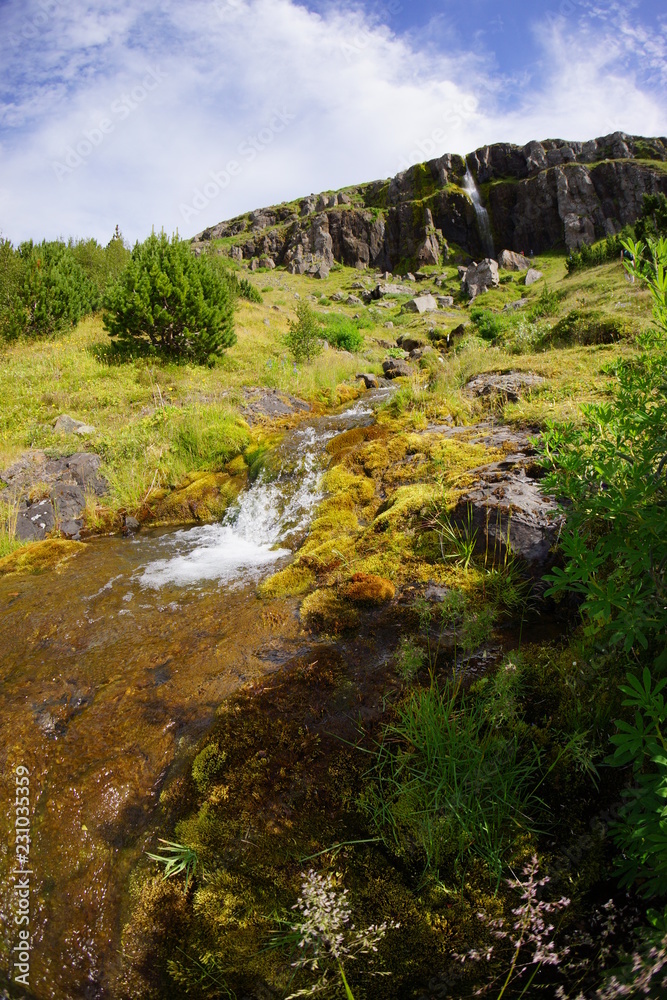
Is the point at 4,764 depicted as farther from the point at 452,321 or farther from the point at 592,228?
the point at 592,228

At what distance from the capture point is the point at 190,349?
14070 millimetres

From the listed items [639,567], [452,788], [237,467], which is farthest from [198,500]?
[639,567]

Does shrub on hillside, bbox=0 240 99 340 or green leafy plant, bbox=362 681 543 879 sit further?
shrub on hillside, bbox=0 240 99 340

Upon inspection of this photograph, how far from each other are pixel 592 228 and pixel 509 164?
18634 millimetres

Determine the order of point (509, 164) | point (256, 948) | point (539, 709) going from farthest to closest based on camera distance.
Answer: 1. point (509, 164)
2. point (539, 709)
3. point (256, 948)

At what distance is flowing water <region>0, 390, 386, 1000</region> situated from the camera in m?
2.17

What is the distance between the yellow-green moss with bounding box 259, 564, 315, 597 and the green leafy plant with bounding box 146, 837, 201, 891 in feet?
7.48

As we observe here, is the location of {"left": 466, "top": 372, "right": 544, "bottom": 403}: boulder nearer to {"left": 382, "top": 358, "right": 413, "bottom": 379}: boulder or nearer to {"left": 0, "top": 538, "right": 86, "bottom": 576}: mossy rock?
{"left": 382, "top": 358, "right": 413, "bottom": 379}: boulder

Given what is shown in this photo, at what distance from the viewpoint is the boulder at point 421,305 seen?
33469 millimetres

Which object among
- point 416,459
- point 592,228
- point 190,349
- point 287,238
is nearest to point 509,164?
point 592,228

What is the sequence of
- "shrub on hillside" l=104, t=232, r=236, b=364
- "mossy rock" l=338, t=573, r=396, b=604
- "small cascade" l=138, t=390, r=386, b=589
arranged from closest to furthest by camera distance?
"mossy rock" l=338, t=573, r=396, b=604 → "small cascade" l=138, t=390, r=386, b=589 → "shrub on hillside" l=104, t=232, r=236, b=364

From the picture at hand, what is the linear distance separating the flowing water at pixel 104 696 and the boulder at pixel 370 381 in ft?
24.7

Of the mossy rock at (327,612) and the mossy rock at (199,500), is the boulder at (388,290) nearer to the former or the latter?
the mossy rock at (199,500)

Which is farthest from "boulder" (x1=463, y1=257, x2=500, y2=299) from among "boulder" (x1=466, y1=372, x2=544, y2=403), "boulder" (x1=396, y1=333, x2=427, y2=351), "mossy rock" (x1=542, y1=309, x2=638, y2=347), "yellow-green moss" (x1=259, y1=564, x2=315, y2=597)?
"yellow-green moss" (x1=259, y1=564, x2=315, y2=597)
